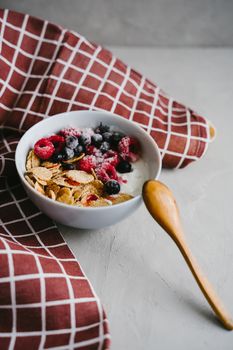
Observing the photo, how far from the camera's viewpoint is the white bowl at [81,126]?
723 mm

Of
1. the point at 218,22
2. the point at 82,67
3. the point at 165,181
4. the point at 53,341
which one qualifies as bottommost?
the point at 53,341

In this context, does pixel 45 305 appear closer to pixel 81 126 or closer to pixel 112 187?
pixel 112 187

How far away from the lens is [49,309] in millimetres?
658

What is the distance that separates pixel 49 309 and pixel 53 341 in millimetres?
44

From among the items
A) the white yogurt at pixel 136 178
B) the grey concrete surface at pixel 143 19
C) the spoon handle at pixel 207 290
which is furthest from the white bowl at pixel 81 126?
the grey concrete surface at pixel 143 19

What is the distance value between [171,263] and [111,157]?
21cm

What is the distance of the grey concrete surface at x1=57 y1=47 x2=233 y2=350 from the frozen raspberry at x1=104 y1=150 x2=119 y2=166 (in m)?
0.11

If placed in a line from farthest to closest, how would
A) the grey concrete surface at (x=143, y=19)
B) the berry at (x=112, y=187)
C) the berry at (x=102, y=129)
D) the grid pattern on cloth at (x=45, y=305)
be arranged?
1. the grey concrete surface at (x=143, y=19)
2. the berry at (x=102, y=129)
3. the berry at (x=112, y=187)
4. the grid pattern on cloth at (x=45, y=305)

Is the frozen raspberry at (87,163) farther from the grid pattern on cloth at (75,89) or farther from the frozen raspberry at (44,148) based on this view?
the grid pattern on cloth at (75,89)

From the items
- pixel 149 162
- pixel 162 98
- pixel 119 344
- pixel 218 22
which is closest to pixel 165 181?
pixel 149 162

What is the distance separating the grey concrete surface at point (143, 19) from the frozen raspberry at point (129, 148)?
1.56 ft

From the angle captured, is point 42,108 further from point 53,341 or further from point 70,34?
point 53,341

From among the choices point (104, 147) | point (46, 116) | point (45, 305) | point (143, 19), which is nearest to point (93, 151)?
point (104, 147)

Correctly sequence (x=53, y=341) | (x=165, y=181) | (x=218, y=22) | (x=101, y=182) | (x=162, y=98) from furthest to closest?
(x=218, y=22) < (x=162, y=98) < (x=165, y=181) < (x=101, y=182) < (x=53, y=341)
